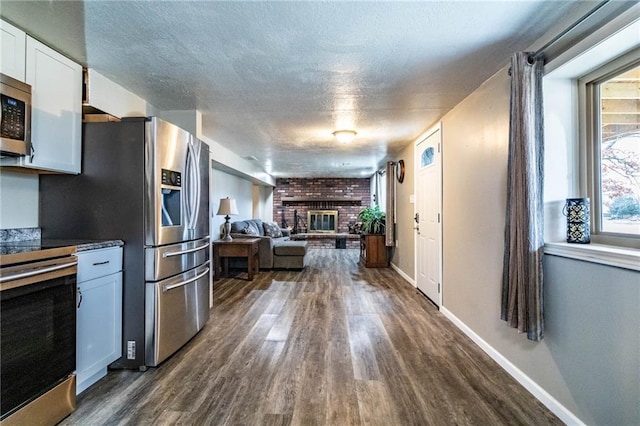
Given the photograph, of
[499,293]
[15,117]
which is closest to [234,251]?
[15,117]

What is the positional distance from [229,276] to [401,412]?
423 cm

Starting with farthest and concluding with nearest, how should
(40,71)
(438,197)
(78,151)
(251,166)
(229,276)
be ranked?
(251,166) → (229,276) → (438,197) → (78,151) → (40,71)

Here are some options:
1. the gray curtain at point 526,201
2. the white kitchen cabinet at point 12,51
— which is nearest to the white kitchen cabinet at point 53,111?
the white kitchen cabinet at point 12,51

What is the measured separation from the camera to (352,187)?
10.1 meters

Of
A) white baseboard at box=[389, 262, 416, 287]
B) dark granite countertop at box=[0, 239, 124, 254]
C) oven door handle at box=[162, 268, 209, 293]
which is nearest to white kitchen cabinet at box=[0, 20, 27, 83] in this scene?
dark granite countertop at box=[0, 239, 124, 254]

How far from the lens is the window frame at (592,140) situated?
1682 millimetres

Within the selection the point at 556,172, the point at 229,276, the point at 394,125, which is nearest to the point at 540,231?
the point at 556,172

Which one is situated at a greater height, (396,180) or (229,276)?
(396,180)

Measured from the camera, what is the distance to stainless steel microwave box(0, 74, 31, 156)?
1.69 metres

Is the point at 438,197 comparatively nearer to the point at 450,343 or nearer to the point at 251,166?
the point at 450,343

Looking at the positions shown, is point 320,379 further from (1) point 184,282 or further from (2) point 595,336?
(2) point 595,336

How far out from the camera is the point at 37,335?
5.07 ft

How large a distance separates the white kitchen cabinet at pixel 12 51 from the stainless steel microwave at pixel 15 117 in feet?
0.32

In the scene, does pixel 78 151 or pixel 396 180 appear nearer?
pixel 78 151
